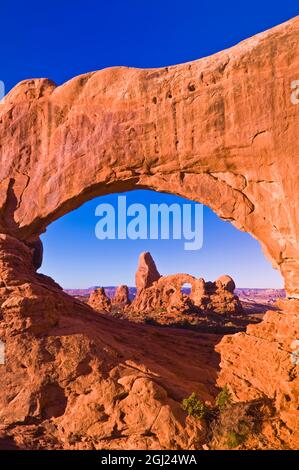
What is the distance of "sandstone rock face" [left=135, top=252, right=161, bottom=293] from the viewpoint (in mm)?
56031

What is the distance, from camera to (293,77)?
42.2 ft

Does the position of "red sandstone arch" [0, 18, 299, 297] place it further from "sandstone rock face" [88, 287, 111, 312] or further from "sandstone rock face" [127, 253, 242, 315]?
"sandstone rock face" [88, 287, 111, 312]

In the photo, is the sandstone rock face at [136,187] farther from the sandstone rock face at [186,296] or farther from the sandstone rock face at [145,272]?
the sandstone rock face at [145,272]

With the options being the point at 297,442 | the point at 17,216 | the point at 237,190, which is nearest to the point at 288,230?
the point at 237,190

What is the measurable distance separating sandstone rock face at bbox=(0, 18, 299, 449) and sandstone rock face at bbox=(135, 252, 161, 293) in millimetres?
37788

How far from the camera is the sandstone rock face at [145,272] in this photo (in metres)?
56.0

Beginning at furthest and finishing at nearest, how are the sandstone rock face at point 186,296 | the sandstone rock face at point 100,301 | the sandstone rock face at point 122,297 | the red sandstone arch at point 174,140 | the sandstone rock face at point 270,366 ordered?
the sandstone rock face at point 122,297 → the sandstone rock face at point 100,301 → the sandstone rock face at point 186,296 → the red sandstone arch at point 174,140 → the sandstone rock face at point 270,366

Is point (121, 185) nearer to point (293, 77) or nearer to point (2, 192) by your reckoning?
point (2, 192)

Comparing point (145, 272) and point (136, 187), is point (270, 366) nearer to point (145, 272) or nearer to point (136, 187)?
point (136, 187)

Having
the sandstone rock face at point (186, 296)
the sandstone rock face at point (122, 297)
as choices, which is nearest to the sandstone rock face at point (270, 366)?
the sandstone rock face at point (186, 296)

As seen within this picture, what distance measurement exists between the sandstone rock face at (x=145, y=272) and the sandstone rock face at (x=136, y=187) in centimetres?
3779

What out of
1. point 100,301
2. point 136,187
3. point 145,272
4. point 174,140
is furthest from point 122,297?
point 174,140

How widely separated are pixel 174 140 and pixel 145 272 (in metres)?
43.5

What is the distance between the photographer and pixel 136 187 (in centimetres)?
1587
